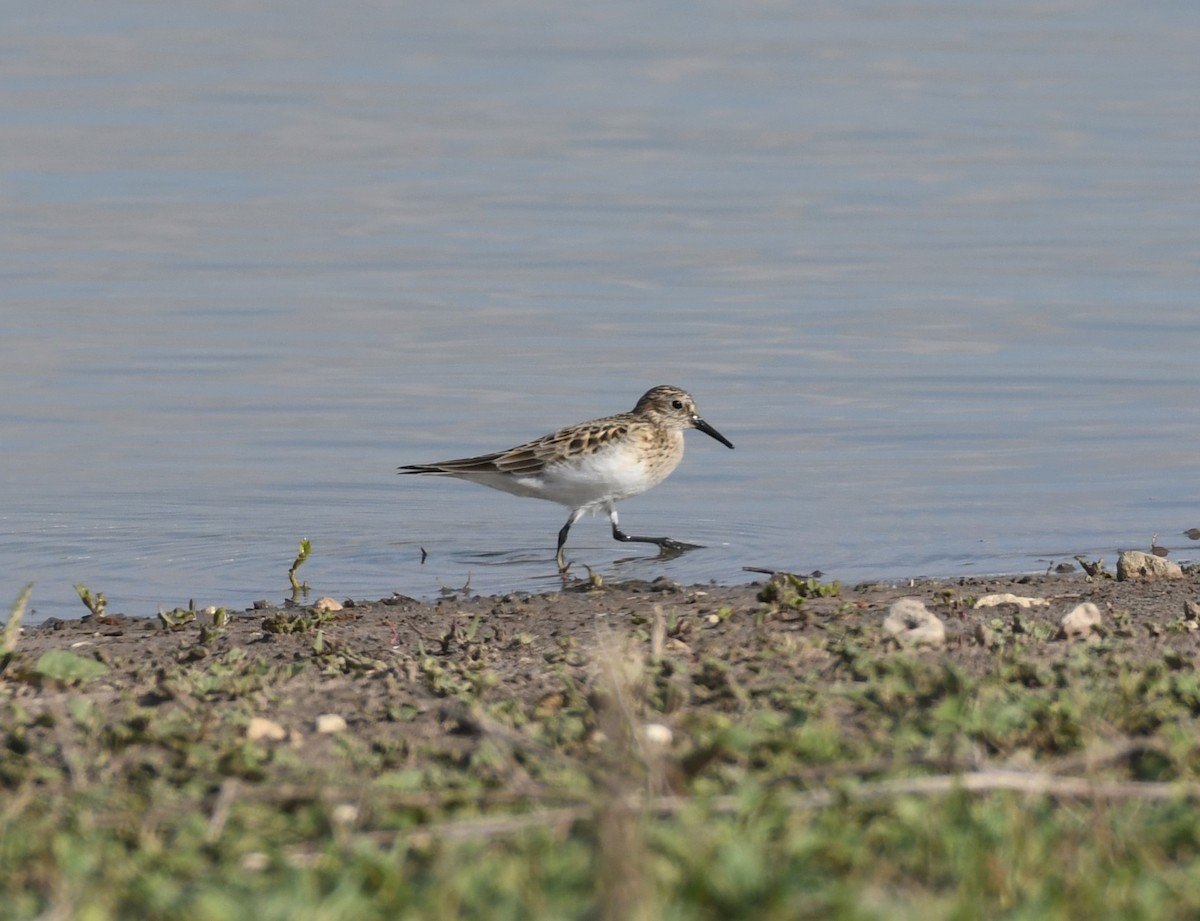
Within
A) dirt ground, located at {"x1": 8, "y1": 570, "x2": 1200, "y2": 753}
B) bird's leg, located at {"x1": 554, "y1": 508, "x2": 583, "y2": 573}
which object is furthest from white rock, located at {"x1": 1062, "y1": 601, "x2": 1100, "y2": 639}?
bird's leg, located at {"x1": 554, "y1": 508, "x2": 583, "y2": 573}

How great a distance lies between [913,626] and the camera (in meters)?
6.21

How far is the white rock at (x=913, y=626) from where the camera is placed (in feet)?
19.7

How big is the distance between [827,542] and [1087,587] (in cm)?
266

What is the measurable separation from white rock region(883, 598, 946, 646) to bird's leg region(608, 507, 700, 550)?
13.7 ft

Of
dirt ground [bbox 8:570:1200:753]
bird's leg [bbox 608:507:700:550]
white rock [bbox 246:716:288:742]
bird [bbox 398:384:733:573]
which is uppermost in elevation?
bird [bbox 398:384:733:573]

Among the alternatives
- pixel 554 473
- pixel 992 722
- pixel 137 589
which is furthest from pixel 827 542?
pixel 992 722

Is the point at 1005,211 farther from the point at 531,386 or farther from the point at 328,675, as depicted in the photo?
the point at 328,675

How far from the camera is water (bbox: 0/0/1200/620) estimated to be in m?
11.0

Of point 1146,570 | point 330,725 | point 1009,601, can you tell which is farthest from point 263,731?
point 1146,570

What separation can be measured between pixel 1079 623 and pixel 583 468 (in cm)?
480

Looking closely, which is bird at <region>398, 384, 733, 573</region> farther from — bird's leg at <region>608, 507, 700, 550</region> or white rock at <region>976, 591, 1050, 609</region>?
white rock at <region>976, 591, 1050, 609</region>

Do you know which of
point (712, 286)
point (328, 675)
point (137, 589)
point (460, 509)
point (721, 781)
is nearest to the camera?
point (721, 781)

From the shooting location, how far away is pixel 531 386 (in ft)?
45.9

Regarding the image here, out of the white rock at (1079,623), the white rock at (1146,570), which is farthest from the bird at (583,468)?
the white rock at (1079,623)
